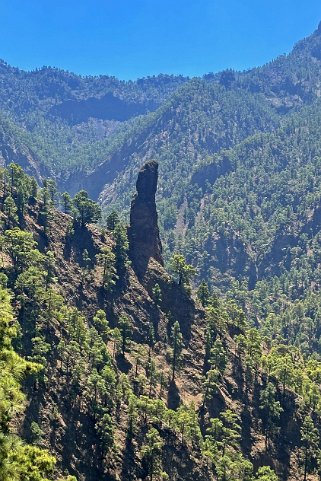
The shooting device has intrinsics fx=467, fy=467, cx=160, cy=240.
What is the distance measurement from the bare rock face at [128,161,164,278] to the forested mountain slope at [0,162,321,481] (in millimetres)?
411

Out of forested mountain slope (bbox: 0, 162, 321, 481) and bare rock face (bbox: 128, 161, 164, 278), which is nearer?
forested mountain slope (bbox: 0, 162, 321, 481)

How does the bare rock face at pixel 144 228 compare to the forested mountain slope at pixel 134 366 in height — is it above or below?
above

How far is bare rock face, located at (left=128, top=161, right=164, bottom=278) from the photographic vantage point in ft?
470

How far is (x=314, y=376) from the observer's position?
132000 millimetres

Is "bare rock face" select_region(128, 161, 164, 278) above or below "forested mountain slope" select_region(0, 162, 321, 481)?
above

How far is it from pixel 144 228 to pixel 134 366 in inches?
1983

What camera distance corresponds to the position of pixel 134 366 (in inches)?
4417

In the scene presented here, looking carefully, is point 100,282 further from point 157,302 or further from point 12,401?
point 12,401

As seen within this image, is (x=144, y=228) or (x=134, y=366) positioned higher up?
(x=144, y=228)

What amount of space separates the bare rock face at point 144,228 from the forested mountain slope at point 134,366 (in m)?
0.41

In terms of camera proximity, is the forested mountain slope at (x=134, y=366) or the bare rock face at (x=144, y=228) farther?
the bare rock face at (x=144, y=228)

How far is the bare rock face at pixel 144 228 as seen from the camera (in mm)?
143250

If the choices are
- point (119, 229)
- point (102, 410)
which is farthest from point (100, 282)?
point (102, 410)

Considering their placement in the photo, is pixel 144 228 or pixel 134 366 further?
pixel 144 228
